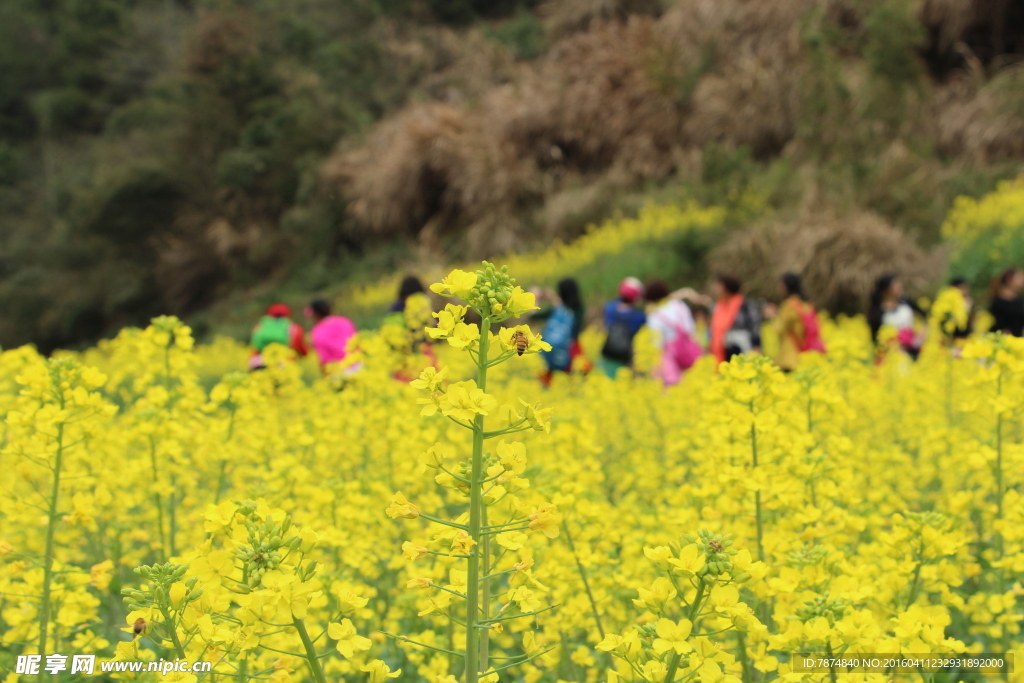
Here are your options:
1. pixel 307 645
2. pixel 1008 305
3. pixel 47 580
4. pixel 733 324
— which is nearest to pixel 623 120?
pixel 733 324

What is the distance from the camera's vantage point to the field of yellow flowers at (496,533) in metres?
1.44

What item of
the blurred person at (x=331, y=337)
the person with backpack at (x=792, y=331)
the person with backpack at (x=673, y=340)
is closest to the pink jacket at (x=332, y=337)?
the blurred person at (x=331, y=337)

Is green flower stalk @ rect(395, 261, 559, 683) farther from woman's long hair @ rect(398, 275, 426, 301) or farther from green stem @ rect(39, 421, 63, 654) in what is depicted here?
woman's long hair @ rect(398, 275, 426, 301)

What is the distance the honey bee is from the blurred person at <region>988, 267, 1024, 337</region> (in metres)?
6.22

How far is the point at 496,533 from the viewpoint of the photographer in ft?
5.19

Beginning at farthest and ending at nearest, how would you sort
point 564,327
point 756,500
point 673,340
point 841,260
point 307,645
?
point 841,260, point 564,327, point 673,340, point 756,500, point 307,645

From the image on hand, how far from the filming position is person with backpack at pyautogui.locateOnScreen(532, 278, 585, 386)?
7.35 metres

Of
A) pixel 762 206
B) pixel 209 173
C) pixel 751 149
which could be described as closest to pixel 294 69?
pixel 209 173

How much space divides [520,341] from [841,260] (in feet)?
31.9

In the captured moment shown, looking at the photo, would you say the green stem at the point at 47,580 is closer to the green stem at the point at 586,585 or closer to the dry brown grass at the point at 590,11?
the green stem at the point at 586,585

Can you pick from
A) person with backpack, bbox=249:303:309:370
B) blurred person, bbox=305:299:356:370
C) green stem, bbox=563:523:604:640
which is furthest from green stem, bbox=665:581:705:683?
person with backpack, bbox=249:303:309:370

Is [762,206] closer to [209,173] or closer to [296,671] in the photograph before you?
[296,671]

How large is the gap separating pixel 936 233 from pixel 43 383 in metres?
11.4

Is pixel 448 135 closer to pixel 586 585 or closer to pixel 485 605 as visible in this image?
pixel 586 585
